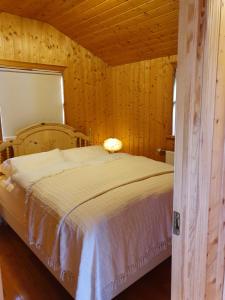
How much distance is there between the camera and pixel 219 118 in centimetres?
90

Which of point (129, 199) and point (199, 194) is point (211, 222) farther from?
point (129, 199)

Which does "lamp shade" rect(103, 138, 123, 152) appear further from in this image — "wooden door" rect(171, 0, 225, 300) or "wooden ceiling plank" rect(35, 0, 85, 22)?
"wooden door" rect(171, 0, 225, 300)

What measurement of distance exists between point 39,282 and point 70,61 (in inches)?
117

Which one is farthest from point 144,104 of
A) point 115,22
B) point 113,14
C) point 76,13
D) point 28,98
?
point 28,98

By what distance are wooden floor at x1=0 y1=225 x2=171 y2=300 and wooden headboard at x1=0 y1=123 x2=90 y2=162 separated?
132cm

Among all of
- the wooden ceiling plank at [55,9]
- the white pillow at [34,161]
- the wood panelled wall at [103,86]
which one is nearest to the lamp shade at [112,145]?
the wood panelled wall at [103,86]

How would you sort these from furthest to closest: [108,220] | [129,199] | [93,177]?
1. [93,177]
2. [129,199]
3. [108,220]

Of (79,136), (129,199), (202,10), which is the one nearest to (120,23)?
(79,136)

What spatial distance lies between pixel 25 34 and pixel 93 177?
2.20 meters

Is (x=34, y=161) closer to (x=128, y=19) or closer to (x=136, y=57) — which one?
(x=128, y=19)

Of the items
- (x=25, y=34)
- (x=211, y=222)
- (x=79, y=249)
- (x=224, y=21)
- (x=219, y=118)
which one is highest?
(x=25, y=34)

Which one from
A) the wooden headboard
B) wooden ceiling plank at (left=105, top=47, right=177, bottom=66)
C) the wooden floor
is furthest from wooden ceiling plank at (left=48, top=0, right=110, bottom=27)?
the wooden floor

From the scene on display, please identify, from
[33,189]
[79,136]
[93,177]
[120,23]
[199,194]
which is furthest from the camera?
[79,136]

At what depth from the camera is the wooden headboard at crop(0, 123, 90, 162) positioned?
3.14 metres
